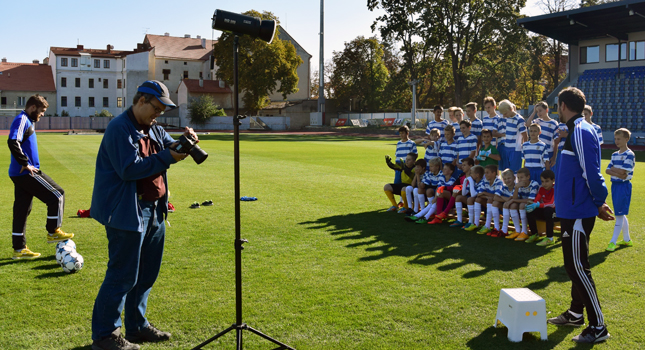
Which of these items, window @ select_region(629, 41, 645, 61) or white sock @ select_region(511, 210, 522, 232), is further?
window @ select_region(629, 41, 645, 61)

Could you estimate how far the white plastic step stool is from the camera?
4301mm

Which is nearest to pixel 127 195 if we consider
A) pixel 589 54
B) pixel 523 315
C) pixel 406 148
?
pixel 523 315

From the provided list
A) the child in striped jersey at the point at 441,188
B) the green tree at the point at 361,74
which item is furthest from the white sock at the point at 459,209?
the green tree at the point at 361,74

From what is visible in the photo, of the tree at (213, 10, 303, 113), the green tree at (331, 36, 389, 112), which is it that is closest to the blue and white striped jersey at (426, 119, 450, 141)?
the tree at (213, 10, 303, 113)

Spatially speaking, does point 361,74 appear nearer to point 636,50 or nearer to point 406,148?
point 636,50

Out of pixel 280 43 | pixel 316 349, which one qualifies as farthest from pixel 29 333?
pixel 280 43

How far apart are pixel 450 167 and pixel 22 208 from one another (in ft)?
22.2

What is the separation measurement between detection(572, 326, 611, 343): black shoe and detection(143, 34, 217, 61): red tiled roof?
3154 inches

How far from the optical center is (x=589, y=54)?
39.9 meters

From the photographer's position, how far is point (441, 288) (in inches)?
223

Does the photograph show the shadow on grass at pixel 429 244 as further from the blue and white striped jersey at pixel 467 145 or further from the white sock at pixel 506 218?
the blue and white striped jersey at pixel 467 145

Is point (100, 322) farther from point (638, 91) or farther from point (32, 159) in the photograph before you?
point (638, 91)

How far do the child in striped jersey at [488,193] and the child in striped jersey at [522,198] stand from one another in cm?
35

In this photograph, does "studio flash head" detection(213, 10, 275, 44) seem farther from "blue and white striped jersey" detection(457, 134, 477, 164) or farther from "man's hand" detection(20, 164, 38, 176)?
"blue and white striped jersey" detection(457, 134, 477, 164)
